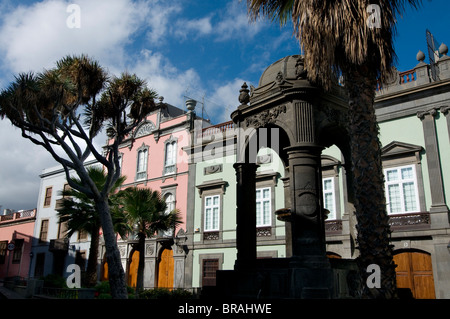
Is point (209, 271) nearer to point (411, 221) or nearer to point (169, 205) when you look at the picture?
point (169, 205)

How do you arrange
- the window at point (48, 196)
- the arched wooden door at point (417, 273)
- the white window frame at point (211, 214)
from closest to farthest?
1. the arched wooden door at point (417, 273)
2. the white window frame at point (211, 214)
3. the window at point (48, 196)

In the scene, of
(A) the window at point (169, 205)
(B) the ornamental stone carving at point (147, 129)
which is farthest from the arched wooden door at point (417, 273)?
(B) the ornamental stone carving at point (147, 129)

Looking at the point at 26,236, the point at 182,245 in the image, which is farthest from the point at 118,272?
the point at 26,236

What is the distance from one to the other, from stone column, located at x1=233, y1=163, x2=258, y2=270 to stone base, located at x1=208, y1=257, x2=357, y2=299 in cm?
38

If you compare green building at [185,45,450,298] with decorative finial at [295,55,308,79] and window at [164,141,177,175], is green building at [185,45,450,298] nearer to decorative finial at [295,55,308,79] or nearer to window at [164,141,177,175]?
decorative finial at [295,55,308,79]

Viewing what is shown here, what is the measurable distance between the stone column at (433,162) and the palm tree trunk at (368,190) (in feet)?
39.9

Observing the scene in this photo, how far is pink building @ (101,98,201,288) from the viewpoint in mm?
27688

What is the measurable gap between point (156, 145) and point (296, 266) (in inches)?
970

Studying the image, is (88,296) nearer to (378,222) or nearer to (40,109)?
(40,109)

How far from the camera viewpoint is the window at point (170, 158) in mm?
29961

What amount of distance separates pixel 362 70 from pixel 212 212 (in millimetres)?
19717

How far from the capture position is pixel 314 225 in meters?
8.47

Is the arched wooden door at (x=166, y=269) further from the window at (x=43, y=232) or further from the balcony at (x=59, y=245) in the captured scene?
the window at (x=43, y=232)

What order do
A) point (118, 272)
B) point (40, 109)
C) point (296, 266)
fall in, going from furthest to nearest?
point (40, 109) < point (118, 272) < point (296, 266)
